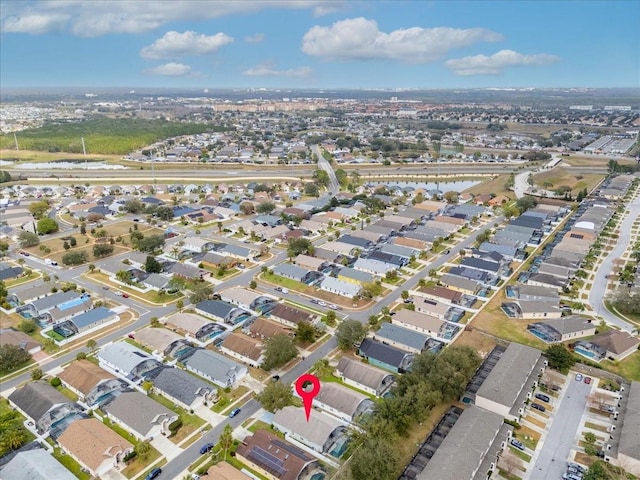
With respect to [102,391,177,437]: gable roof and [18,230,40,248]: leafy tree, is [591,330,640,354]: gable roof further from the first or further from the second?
[18,230,40,248]: leafy tree

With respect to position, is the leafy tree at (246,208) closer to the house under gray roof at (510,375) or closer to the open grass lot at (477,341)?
the open grass lot at (477,341)

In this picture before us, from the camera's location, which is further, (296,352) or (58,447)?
(296,352)

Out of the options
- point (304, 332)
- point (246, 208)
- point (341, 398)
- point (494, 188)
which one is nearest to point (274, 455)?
point (341, 398)

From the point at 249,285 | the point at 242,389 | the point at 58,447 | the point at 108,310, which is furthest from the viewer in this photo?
the point at 249,285

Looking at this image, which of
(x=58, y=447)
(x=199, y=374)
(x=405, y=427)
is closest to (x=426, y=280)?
(x=405, y=427)

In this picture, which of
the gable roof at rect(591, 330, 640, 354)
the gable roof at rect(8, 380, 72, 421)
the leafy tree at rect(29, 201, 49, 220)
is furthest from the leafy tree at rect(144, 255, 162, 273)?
the gable roof at rect(591, 330, 640, 354)

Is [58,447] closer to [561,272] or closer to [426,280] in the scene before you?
[426,280]
